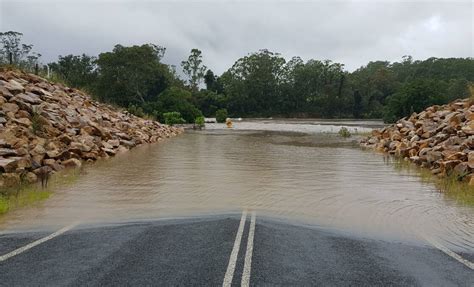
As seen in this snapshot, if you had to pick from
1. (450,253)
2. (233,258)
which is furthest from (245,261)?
(450,253)

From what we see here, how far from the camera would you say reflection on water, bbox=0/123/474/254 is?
23.1ft

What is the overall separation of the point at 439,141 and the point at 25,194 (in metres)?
12.4

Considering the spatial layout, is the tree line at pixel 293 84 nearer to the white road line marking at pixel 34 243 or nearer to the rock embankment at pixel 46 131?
the rock embankment at pixel 46 131

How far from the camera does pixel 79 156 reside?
47.6 feet

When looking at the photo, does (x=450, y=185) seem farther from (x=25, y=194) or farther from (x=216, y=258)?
(x=25, y=194)

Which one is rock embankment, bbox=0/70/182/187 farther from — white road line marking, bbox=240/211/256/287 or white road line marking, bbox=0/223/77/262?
white road line marking, bbox=240/211/256/287

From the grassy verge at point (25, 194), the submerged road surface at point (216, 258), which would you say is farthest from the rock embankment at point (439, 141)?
the grassy verge at point (25, 194)

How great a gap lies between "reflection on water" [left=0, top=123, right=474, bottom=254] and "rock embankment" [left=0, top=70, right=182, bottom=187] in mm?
1068

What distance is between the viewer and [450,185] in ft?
33.9

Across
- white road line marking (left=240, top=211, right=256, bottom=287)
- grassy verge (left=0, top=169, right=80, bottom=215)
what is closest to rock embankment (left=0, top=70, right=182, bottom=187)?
grassy verge (left=0, top=169, right=80, bottom=215)

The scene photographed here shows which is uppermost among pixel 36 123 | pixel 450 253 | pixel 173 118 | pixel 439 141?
pixel 36 123

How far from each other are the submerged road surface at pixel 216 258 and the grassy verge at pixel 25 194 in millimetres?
2004

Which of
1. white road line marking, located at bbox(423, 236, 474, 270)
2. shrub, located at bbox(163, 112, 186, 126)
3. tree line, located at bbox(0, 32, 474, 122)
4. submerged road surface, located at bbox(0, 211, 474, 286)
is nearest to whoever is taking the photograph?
submerged road surface, located at bbox(0, 211, 474, 286)

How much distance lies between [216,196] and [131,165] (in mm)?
5810
